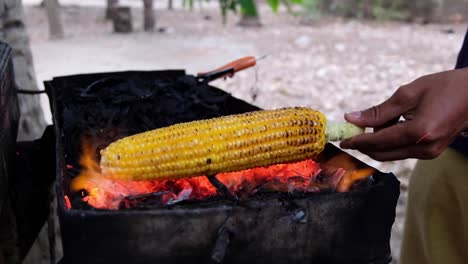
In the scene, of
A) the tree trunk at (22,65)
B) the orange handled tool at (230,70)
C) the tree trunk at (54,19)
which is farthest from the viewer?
the tree trunk at (54,19)

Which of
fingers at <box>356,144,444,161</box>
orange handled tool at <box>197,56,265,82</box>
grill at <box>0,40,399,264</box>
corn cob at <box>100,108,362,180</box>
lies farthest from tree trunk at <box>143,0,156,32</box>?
fingers at <box>356,144,444,161</box>

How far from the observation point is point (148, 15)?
481 inches

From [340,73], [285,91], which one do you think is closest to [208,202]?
[285,91]

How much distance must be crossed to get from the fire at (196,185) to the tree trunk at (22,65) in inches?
54.5

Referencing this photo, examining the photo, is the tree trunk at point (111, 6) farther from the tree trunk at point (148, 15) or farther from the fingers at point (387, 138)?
the fingers at point (387, 138)

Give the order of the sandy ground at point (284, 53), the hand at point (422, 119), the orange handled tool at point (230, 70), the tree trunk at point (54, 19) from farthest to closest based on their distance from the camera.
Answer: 1. the tree trunk at point (54, 19)
2. the sandy ground at point (284, 53)
3. the orange handled tool at point (230, 70)
4. the hand at point (422, 119)

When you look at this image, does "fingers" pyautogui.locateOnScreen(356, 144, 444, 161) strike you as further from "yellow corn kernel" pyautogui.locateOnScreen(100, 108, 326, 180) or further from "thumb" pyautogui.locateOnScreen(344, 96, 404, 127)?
"yellow corn kernel" pyautogui.locateOnScreen(100, 108, 326, 180)

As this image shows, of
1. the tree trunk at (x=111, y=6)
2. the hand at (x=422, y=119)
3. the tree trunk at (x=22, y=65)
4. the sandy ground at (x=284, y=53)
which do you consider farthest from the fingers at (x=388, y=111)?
the tree trunk at (x=111, y=6)

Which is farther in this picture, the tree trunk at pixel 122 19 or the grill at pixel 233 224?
the tree trunk at pixel 122 19

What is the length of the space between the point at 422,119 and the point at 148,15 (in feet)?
37.6

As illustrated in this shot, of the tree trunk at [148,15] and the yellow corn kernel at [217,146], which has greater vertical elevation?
the yellow corn kernel at [217,146]

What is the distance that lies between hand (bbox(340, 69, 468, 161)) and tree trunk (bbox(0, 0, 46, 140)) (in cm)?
211

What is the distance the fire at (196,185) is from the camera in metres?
1.49

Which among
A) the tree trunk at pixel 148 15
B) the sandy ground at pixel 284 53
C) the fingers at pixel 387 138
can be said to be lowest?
the sandy ground at pixel 284 53
